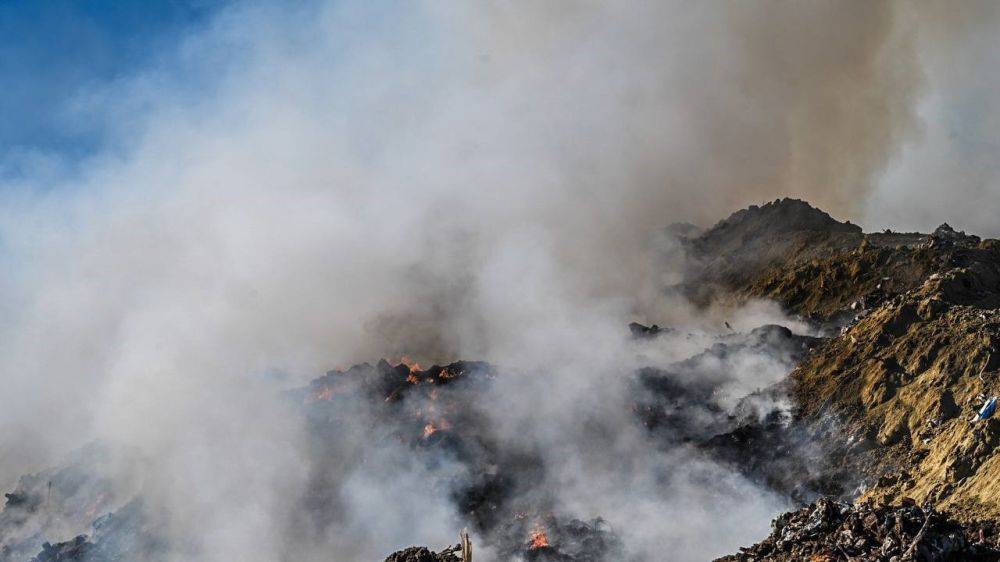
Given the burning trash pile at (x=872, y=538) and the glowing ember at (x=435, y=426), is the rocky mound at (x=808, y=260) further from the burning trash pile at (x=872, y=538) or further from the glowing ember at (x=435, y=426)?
the burning trash pile at (x=872, y=538)

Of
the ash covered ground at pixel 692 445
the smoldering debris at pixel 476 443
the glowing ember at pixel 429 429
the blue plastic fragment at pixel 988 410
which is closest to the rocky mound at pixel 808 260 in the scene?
the ash covered ground at pixel 692 445

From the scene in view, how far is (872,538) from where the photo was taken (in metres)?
36.4

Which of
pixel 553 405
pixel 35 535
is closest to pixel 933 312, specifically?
pixel 553 405

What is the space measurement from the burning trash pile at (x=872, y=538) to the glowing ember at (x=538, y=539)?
2433 centimetres

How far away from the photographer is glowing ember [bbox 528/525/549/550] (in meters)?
63.3

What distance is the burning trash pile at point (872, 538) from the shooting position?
1369 inches

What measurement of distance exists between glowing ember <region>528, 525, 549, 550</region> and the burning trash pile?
24.3 metres

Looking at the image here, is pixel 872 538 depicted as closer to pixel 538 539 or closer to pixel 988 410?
pixel 988 410

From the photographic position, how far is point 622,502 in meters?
66.6

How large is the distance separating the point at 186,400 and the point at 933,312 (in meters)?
85.6

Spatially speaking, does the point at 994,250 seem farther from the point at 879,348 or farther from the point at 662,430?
the point at 662,430

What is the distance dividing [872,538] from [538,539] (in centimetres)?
3206

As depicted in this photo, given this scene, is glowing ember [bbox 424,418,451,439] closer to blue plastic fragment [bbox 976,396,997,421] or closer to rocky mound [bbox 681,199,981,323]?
rocky mound [bbox 681,199,981,323]

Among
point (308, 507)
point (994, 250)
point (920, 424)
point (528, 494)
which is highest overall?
point (994, 250)
